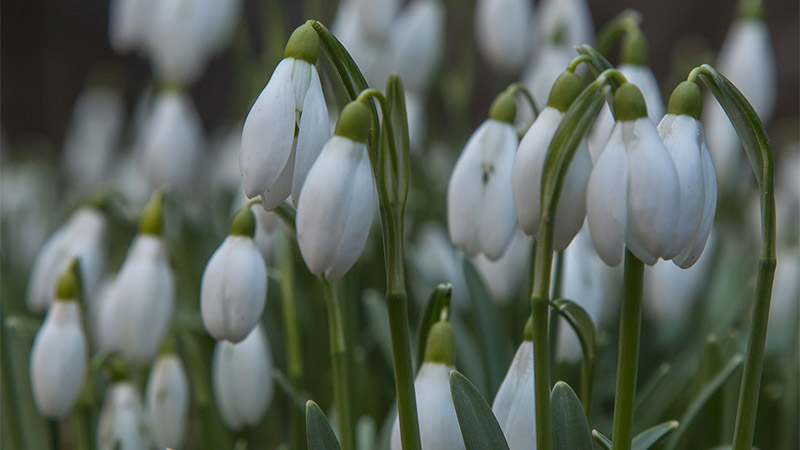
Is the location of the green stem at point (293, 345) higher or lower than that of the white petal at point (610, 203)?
lower

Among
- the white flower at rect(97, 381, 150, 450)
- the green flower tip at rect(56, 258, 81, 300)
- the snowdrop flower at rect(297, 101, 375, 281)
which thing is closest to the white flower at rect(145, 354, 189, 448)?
the white flower at rect(97, 381, 150, 450)

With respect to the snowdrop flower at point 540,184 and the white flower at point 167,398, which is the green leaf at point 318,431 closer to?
the snowdrop flower at point 540,184

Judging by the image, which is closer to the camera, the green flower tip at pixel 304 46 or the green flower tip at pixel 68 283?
the green flower tip at pixel 304 46

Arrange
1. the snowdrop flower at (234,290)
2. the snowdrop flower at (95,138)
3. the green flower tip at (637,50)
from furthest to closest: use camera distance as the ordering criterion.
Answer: the snowdrop flower at (95,138) → the green flower tip at (637,50) → the snowdrop flower at (234,290)

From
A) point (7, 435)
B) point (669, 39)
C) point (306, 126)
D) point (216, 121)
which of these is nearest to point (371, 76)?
point (7, 435)

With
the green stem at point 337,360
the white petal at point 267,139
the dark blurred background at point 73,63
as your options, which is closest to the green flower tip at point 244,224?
the green stem at point 337,360

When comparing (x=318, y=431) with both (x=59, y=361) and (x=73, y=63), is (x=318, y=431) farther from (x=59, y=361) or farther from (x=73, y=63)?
(x=73, y=63)
